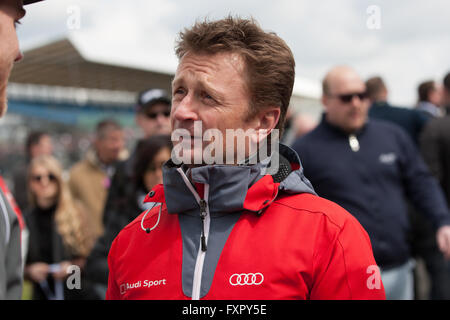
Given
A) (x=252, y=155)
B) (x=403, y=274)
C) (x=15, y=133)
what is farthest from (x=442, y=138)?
(x=15, y=133)

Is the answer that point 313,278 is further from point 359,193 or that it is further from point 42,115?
point 42,115

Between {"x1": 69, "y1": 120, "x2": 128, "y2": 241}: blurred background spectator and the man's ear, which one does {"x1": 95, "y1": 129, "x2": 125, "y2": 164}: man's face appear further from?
the man's ear

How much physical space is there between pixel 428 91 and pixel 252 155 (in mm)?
4812

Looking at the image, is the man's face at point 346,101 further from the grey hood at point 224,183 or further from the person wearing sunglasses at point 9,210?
the person wearing sunglasses at point 9,210

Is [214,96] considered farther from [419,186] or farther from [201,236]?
[419,186]

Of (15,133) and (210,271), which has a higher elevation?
(15,133)

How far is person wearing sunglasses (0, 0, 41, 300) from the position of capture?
143 cm

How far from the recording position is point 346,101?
3195 mm

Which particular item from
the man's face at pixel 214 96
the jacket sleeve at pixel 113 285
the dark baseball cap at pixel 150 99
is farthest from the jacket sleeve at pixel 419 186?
the jacket sleeve at pixel 113 285

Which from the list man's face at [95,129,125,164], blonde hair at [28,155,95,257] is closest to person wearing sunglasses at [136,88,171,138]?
blonde hair at [28,155,95,257]

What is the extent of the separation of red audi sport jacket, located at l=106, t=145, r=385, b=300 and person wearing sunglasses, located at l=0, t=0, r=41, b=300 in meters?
0.40

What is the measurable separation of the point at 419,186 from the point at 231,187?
7.44ft
